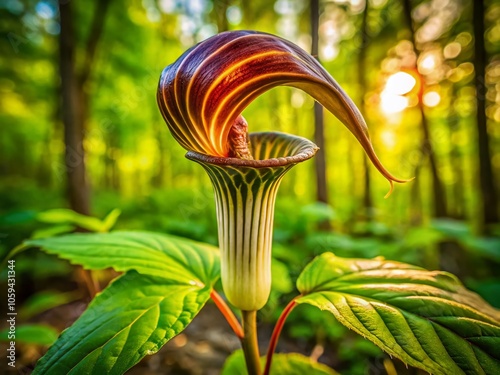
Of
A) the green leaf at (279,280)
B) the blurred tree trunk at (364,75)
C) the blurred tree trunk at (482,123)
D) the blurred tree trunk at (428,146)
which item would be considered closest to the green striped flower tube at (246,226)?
the green leaf at (279,280)

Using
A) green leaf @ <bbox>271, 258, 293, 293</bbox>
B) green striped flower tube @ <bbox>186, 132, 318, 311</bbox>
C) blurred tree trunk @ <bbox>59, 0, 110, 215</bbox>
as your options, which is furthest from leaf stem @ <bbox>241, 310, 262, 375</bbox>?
blurred tree trunk @ <bbox>59, 0, 110, 215</bbox>

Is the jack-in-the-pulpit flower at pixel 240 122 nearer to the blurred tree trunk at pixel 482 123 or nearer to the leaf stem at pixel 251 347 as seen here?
the leaf stem at pixel 251 347

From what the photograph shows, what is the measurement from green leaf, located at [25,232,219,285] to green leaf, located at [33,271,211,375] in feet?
0.22

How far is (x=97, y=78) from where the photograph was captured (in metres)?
7.53

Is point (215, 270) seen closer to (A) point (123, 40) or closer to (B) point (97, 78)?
(A) point (123, 40)

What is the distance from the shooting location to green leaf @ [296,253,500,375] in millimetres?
753

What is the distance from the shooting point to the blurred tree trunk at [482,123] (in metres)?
4.90

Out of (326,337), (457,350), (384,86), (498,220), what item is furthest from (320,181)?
(384,86)

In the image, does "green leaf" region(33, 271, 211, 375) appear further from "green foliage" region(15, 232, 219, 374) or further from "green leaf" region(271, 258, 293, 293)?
"green leaf" region(271, 258, 293, 293)

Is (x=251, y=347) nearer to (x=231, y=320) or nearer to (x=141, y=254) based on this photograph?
(x=231, y=320)

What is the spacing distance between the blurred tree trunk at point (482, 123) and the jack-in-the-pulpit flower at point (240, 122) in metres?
5.68

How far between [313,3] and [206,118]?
3503mm

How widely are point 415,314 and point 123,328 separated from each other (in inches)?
A: 32.7

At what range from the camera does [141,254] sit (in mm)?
1123
